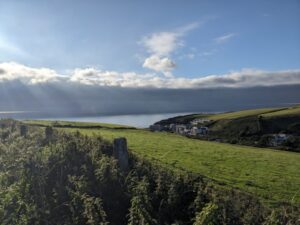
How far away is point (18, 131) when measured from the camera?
80.3 ft

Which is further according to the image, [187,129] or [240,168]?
[187,129]

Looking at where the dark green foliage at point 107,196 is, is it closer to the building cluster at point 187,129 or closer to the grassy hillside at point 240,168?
the grassy hillside at point 240,168

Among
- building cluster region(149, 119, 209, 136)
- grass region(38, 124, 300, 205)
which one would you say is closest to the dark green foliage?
grass region(38, 124, 300, 205)

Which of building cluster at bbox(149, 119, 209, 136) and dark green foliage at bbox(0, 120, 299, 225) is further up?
dark green foliage at bbox(0, 120, 299, 225)

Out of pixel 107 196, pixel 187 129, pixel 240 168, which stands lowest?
pixel 187 129

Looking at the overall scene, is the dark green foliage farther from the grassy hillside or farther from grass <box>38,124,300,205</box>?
the grassy hillside

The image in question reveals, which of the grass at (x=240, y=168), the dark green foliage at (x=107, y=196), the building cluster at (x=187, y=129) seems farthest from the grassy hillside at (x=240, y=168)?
the building cluster at (x=187, y=129)

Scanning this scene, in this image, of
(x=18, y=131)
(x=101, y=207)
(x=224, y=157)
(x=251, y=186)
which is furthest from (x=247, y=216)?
(x=18, y=131)

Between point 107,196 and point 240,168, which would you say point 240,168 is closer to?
point 240,168

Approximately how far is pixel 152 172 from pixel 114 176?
4.53 ft

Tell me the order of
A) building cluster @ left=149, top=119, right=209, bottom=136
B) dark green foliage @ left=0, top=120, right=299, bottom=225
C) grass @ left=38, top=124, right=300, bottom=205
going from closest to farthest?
dark green foliage @ left=0, top=120, right=299, bottom=225 → grass @ left=38, top=124, right=300, bottom=205 → building cluster @ left=149, top=119, right=209, bottom=136

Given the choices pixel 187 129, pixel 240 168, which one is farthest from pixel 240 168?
pixel 187 129

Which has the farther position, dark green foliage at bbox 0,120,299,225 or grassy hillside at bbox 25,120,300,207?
grassy hillside at bbox 25,120,300,207

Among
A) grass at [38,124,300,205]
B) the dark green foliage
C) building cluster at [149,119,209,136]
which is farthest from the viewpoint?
building cluster at [149,119,209,136]
